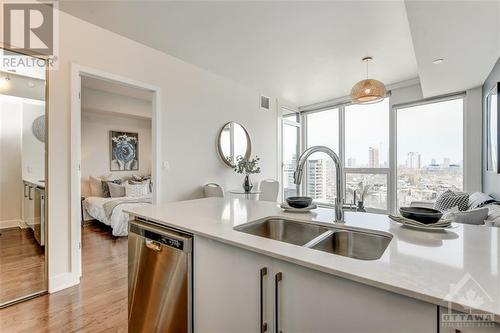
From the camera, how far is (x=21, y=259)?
2.44 meters

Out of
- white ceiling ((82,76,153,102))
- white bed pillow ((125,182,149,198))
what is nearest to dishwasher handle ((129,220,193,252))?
white ceiling ((82,76,153,102))

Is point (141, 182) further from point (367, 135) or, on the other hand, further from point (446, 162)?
point (446, 162)

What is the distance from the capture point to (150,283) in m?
1.30

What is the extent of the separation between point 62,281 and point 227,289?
214 cm

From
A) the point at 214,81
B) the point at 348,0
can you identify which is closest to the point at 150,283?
the point at 348,0

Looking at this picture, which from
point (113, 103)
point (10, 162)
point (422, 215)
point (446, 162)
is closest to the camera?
point (422, 215)

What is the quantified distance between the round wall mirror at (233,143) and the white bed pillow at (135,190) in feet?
7.41

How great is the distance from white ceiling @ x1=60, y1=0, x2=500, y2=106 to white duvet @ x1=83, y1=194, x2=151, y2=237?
247 centimetres

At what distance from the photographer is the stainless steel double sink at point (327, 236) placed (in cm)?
108

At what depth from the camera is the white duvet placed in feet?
12.3

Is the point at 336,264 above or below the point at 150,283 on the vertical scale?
above

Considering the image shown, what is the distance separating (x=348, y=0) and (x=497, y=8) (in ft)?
3.43

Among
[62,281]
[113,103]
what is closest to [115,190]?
[113,103]

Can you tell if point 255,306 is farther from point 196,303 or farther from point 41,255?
point 41,255
